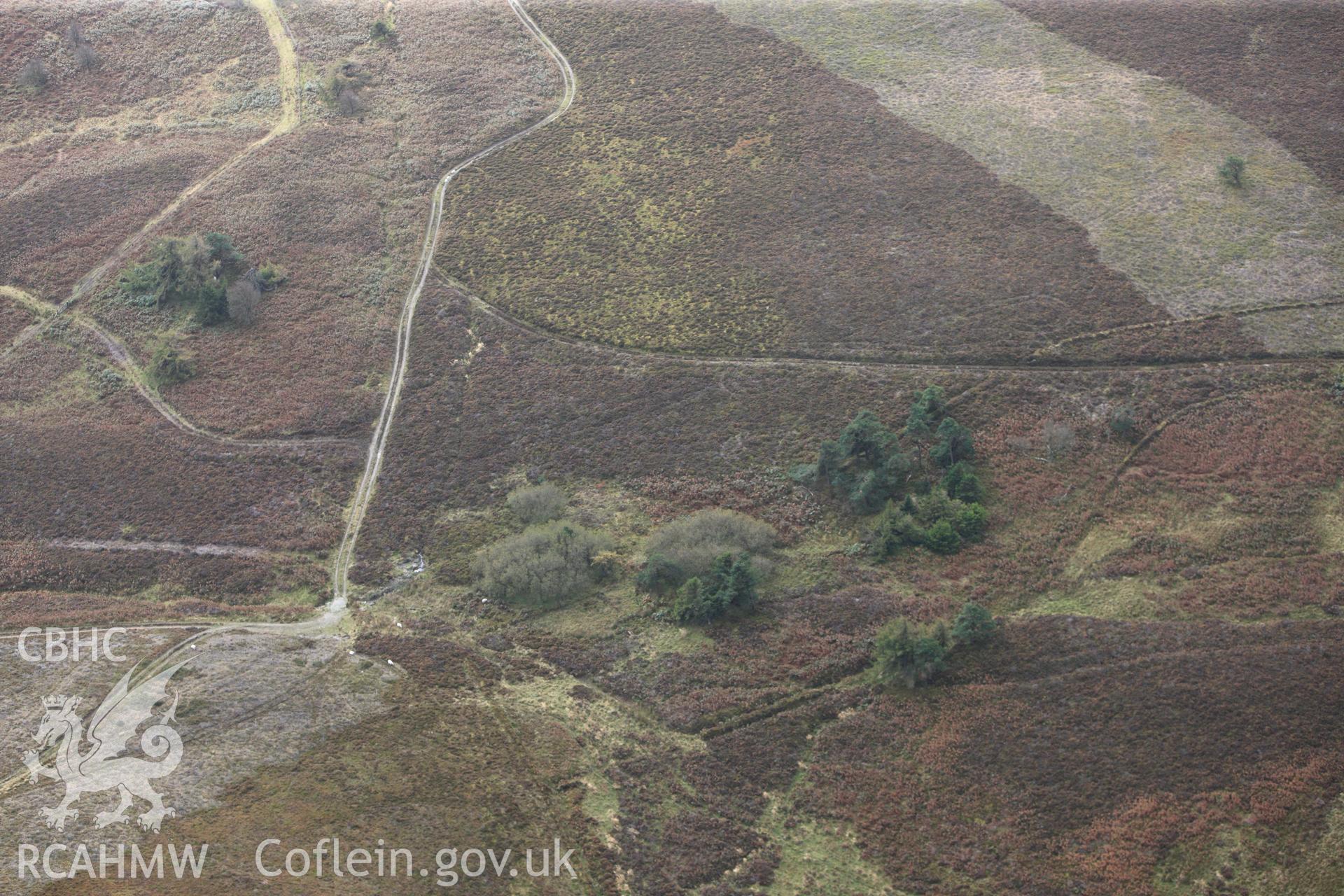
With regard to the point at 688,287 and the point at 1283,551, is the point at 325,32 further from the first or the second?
the point at 1283,551

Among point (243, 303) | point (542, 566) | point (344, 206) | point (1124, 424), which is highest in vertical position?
point (344, 206)

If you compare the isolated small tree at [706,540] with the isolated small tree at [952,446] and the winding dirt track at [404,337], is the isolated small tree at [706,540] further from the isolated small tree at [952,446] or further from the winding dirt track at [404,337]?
the winding dirt track at [404,337]

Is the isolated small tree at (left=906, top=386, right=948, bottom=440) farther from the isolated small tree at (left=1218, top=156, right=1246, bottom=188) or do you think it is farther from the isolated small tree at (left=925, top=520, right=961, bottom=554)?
the isolated small tree at (left=1218, top=156, right=1246, bottom=188)

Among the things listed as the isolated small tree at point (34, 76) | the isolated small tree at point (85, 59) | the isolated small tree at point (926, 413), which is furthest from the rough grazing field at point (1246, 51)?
the isolated small tree at point (34, 76)

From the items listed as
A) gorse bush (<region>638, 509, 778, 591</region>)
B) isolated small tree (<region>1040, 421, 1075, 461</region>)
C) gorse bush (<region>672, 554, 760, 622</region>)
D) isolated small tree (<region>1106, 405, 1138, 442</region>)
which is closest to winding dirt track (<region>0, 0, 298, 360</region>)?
gorse bush (<region>638, 509, 778, 591</region>)

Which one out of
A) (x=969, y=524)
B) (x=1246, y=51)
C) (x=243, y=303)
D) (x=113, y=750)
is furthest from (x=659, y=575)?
(x=1246, y=51)

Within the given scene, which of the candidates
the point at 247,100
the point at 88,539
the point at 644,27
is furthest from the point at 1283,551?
the point at 247,100

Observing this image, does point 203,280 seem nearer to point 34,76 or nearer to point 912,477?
point 34,76
